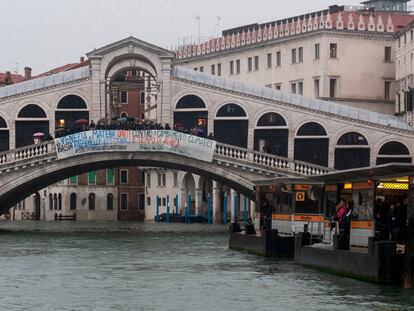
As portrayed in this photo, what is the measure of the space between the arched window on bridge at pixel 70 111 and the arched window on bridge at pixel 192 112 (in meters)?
3.93

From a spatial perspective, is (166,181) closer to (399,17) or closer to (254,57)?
(254,57)

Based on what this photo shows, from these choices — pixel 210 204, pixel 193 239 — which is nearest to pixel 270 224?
pixel 193 239

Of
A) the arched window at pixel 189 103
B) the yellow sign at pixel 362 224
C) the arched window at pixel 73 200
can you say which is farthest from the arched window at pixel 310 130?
the arched window at pixel 73 200

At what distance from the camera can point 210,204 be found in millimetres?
79500

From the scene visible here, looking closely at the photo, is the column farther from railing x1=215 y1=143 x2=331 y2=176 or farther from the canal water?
the canal water

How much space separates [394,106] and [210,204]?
16.0 metres

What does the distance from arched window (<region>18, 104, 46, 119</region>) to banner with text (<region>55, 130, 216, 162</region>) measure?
3727 mm

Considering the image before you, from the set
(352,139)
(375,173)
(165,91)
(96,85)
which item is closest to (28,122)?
(96,85)

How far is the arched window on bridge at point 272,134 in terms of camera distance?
5569 centimetres

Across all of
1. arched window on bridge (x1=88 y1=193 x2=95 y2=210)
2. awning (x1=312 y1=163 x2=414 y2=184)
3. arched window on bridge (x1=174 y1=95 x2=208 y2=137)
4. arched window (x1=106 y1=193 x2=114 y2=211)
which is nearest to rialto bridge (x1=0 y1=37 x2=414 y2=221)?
arched window on bridge (x1=174 y1=95 x2=208 y2=137)

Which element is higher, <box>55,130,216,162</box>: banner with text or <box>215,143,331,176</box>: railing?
<box>55,130,216,162</box>: banner with text

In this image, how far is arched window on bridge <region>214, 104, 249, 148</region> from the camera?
55906 mm

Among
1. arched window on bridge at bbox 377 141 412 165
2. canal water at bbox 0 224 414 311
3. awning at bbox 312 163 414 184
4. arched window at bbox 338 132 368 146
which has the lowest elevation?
canal water at bbox 0 224 414 311

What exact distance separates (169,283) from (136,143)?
2368cm
